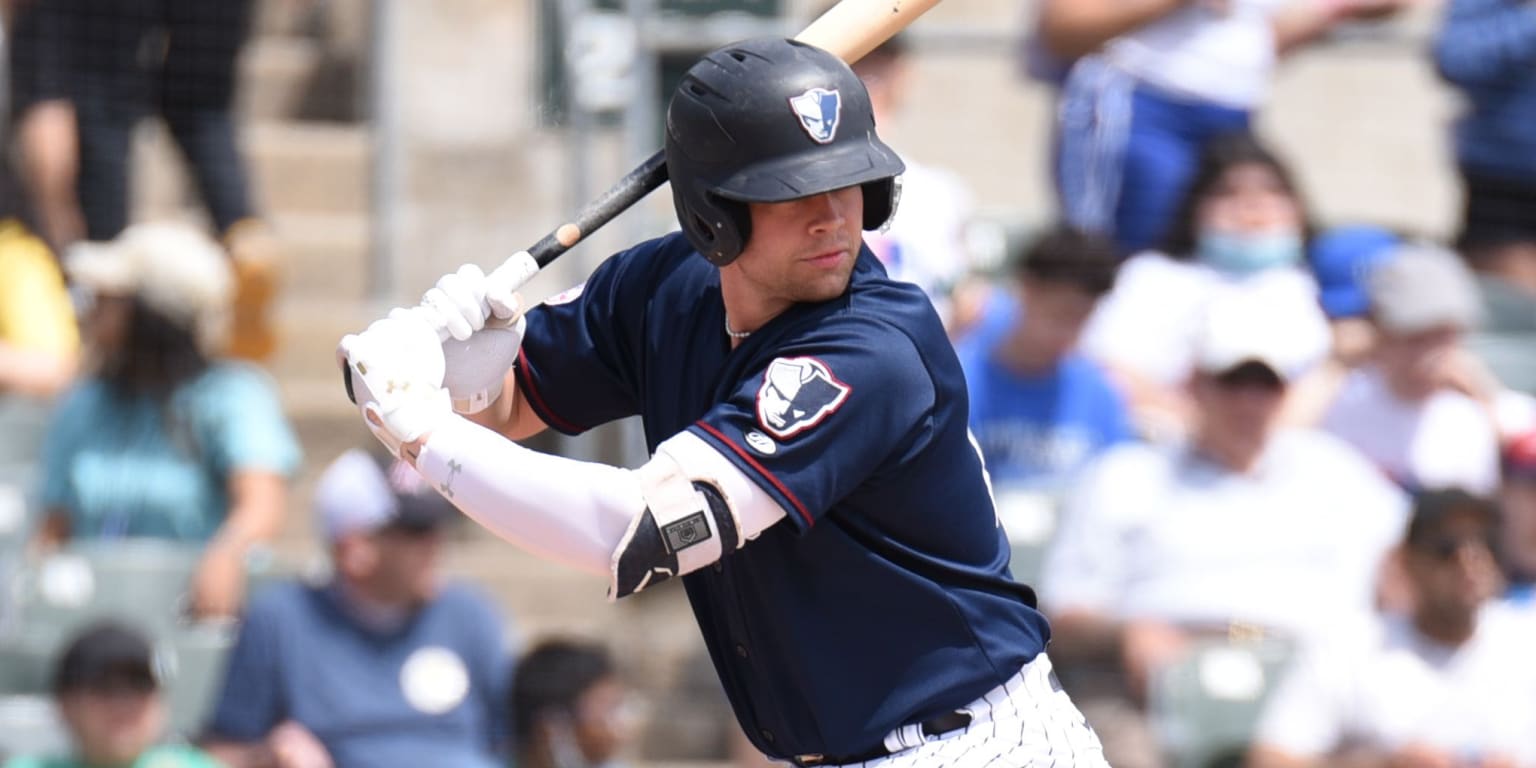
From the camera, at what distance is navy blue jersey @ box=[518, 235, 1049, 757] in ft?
9.09

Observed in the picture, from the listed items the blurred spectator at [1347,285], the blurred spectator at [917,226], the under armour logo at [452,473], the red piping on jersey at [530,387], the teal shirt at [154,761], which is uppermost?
the under armour logo at [452,473]

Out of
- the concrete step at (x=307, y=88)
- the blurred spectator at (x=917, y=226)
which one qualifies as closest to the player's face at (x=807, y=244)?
the blurred spectator at (x=917, y=226)

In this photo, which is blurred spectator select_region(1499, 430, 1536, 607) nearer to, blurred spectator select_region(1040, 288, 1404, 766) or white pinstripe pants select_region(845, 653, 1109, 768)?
blurred spectator select_region(1040, 288, 1404, 766)

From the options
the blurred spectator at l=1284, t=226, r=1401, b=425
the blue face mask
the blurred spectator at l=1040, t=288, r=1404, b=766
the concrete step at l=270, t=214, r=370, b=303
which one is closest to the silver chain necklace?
the blurred spectator at l=1040, t=288, r=1404, b=766

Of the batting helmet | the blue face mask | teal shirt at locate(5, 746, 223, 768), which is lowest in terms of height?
teal shirt at locate(5, 746, 223, 768)

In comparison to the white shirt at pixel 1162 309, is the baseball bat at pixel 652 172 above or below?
above

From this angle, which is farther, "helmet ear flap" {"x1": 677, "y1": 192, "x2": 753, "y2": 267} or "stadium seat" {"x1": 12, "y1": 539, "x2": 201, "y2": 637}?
"stadium seat" {"x1": 12, "y1": 539, "x2": 201, "y2": 637}

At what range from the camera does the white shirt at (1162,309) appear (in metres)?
5.83

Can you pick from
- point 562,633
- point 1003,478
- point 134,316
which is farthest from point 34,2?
point 1003,478

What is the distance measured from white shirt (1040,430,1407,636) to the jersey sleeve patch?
251cm

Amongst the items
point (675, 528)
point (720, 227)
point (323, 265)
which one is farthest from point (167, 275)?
point (675, 528)

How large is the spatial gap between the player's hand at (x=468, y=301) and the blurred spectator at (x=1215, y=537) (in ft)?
7.79

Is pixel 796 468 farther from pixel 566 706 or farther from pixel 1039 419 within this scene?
pixel 1039 419

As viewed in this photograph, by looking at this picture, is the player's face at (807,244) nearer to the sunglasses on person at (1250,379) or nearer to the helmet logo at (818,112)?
the helmet logo at (818,112)
